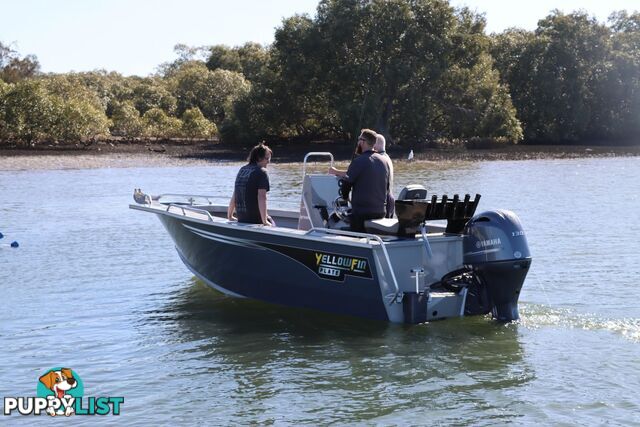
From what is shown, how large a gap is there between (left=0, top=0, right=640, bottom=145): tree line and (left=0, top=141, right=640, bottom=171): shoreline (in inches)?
53.3

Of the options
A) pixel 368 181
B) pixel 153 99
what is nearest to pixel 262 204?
pixel 368 181

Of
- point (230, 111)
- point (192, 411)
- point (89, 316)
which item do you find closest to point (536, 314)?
point (192, 411)

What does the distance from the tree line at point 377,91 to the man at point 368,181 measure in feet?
120

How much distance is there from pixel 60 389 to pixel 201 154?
37.8 meters

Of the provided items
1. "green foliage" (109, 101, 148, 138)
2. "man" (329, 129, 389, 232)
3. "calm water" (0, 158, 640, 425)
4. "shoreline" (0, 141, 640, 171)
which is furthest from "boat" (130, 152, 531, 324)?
"green foliage" (109, 101, 148, 138)

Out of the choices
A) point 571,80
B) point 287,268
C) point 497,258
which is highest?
point 571,80

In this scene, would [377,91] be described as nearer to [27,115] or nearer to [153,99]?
[27,115]

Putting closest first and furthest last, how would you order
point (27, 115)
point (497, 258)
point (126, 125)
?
point (497, 258), point (27, 115), point (126, 125)

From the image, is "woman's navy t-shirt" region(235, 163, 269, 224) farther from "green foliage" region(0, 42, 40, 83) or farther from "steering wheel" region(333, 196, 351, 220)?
"green foliage" region(0, 42, 40, 83)

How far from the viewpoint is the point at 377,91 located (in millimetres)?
49000

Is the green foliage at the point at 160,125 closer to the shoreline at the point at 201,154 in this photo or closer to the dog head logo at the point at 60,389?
the shoreline at the point at 201,154

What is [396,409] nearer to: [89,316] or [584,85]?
[89,316]

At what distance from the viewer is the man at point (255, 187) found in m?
10.2

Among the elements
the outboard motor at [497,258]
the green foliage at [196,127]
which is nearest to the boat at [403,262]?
the outboard motor at [497,258]
